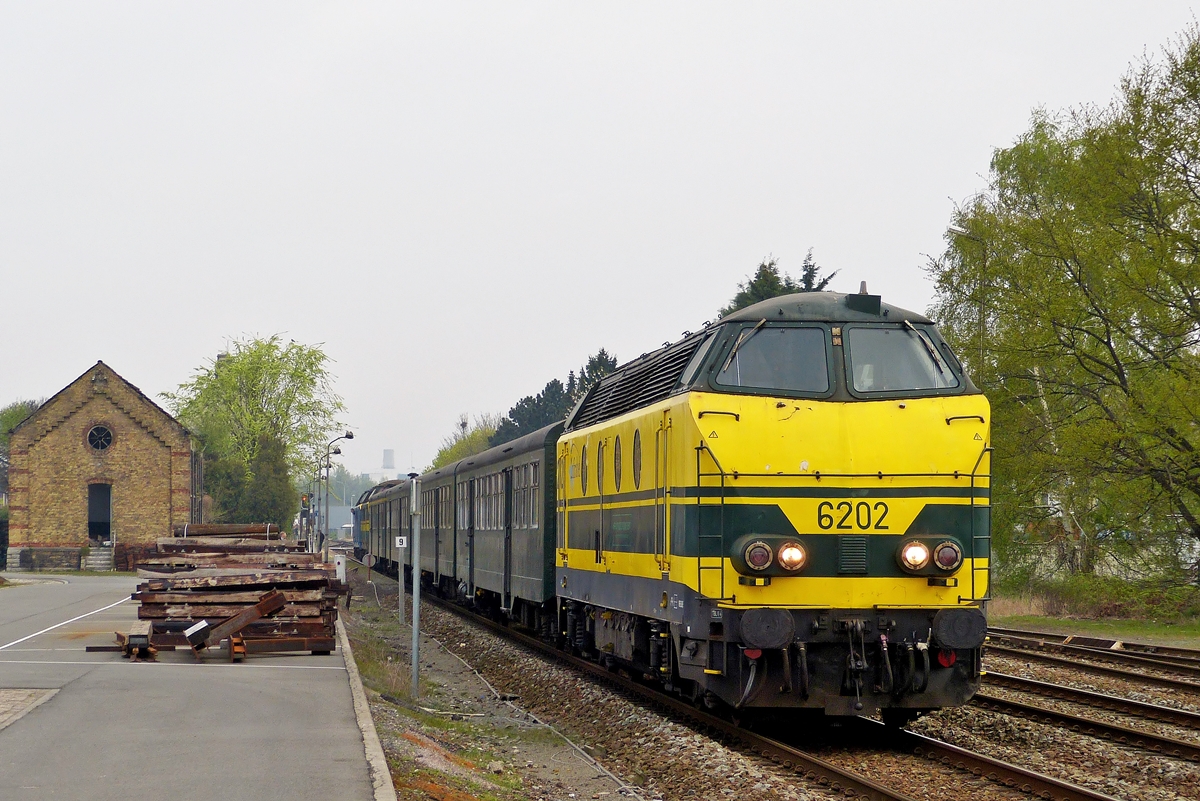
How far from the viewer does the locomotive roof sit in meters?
11.8

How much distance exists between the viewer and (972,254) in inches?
1298

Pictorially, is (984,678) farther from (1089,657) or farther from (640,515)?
(640,515)

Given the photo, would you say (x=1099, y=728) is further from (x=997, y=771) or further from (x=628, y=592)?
(x=628, y=592)

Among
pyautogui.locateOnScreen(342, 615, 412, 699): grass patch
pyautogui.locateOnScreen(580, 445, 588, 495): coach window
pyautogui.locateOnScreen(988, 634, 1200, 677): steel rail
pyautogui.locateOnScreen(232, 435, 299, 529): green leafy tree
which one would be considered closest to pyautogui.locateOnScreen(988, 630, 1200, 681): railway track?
pyautogui.locateOnScreen(988, 634, 1200, 677): steel rail

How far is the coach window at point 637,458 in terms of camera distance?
13.2 meters

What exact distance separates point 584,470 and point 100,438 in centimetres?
4480

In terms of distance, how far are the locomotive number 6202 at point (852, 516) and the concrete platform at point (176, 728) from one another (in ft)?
13.7

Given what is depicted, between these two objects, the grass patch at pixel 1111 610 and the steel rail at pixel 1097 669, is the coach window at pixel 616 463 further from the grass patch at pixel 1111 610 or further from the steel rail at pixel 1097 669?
the grass patch at pixel 1111 610

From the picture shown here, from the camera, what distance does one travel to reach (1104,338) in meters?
29.3

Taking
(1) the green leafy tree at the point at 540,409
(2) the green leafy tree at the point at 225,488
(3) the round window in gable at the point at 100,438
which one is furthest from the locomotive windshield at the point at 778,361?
(1) the green leafy tree at the point at 540,409

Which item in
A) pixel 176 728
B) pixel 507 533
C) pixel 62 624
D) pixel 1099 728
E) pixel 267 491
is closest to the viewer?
pixel 176 728

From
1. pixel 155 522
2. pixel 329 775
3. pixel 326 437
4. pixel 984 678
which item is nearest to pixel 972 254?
pixel 984 678

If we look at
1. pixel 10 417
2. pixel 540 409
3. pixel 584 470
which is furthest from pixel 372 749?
pixel 10 417

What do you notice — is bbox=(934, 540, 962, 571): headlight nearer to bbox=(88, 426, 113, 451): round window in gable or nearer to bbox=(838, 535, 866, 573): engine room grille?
bbox=(838, 535, 866, 573): engine room grille
